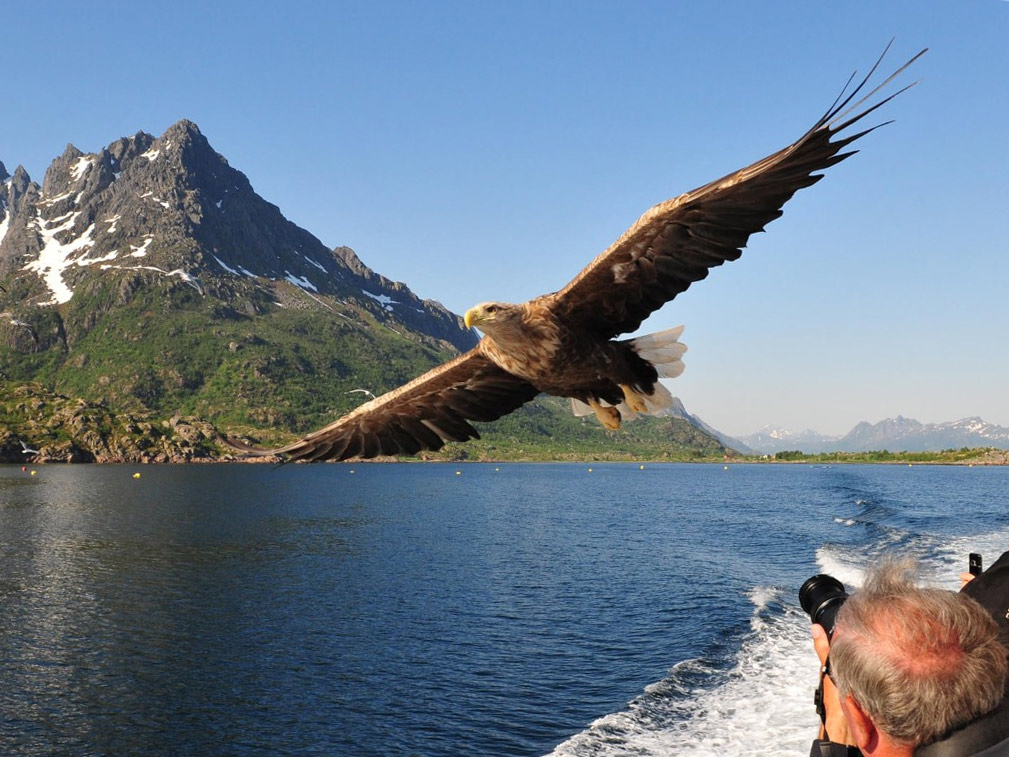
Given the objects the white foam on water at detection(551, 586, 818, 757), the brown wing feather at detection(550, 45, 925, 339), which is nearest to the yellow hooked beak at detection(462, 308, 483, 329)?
the brown wing feather at detection(550, 45, 925, 339)

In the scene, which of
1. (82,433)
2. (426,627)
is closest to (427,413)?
(426,627)

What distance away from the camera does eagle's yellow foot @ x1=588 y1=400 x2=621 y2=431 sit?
550cm

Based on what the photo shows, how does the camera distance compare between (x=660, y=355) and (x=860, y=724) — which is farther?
(x=660, y=355)

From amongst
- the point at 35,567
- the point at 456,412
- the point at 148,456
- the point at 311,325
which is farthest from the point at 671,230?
the point at 311,325

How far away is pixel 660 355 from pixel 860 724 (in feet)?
13.9

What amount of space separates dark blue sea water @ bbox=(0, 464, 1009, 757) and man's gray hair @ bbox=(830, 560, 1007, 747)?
579mm

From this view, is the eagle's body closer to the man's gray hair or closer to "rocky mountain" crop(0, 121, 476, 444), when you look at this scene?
the man's gray hair

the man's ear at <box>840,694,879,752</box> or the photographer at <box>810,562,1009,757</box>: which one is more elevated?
the photographer at <box>810,562,1009,757</box>

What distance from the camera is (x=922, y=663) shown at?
5.39 ft

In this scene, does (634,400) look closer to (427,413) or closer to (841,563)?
(427,413)

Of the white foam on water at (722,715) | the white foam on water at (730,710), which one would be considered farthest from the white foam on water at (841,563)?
the white foam on water at (722,715)

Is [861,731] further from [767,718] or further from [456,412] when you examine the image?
[767,718]

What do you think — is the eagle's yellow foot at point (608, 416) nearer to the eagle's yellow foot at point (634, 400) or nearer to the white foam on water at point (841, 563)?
the eagle's yellow foot at point (634, 400)

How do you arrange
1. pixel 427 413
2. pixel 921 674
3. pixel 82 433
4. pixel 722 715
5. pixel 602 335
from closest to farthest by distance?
pixel 921 674 < pixel 602 335 < pixel 427 413 < pixel 722 715 < pixel 82 433
